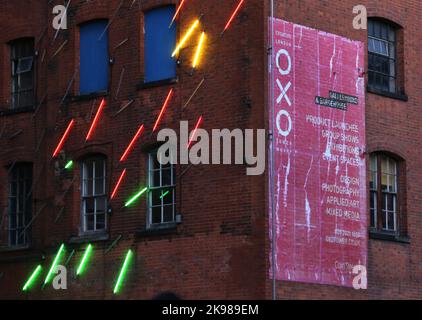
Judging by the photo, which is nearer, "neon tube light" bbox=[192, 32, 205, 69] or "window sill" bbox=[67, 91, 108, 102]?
"neon tube light" bbox=[192, 32, 205, 69]

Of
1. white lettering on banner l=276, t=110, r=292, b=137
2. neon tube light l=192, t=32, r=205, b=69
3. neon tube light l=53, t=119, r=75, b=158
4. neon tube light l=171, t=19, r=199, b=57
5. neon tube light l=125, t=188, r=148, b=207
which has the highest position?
neon tube light l=171, t=19, r=199, b=57

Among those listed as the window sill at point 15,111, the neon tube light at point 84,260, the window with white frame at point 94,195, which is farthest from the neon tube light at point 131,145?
the window sill at point 15,111

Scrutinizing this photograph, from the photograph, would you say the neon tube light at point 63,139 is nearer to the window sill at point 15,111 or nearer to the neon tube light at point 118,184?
the window sill at point 15,111

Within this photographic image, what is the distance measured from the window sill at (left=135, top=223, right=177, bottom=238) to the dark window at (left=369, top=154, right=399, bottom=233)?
185 inches

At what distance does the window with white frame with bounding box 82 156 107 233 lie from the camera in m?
30.2

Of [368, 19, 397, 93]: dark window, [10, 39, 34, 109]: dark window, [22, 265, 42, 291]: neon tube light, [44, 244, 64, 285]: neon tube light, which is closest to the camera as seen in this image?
[368, 19, 397, 93]: dark window

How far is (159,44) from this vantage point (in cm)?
2962

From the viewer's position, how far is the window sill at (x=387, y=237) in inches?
1146

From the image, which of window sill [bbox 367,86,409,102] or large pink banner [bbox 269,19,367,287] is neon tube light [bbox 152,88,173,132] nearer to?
large pink banner [bbox 269,19,367,287]

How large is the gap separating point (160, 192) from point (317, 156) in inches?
148

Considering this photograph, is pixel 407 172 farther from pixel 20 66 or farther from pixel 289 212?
pixel 20 66

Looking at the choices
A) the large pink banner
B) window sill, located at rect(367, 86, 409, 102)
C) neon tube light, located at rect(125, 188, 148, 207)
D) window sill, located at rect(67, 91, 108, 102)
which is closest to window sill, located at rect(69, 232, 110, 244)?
neon tube light, located at rect(125, 188, 148, 207)

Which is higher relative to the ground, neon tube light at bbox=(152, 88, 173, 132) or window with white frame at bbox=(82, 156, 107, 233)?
neon tube light at bbox=(152, 88, 173, 132)

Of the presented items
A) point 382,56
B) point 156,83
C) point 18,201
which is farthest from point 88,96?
point 382,56
